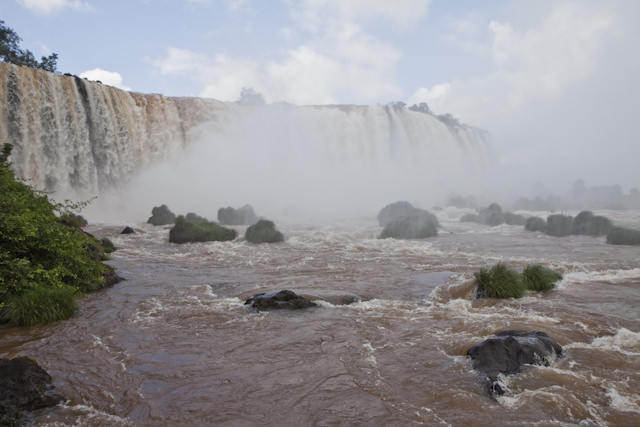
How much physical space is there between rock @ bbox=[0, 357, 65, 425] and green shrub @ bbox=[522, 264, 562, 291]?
8440 mm

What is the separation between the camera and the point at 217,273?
11.3 meters

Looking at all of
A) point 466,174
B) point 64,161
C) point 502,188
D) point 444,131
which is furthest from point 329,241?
point 502,188

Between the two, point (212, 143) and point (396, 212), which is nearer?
point (396, 212)

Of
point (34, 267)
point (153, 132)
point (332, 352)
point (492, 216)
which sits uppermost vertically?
point (153, 132)

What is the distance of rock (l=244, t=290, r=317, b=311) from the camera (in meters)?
7.32

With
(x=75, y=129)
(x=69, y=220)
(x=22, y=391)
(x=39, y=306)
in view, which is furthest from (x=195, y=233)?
(x=75, y=129)

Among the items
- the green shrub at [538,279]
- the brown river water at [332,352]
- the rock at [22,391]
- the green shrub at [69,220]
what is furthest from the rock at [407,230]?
the rock at [22,391]

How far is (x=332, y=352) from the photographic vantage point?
5.40m

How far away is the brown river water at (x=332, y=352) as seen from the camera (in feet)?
12.7

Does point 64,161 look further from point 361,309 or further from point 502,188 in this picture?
point 502,188

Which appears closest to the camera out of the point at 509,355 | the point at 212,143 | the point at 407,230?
the point at 509,355

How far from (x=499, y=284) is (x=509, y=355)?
3.67 m

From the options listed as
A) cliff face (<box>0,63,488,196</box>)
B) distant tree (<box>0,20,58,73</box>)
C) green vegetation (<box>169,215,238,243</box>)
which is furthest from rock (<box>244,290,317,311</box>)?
distant tree (<box>0,20,58,73</box>)

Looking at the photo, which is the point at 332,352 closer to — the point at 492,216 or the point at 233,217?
the point at 233,217
